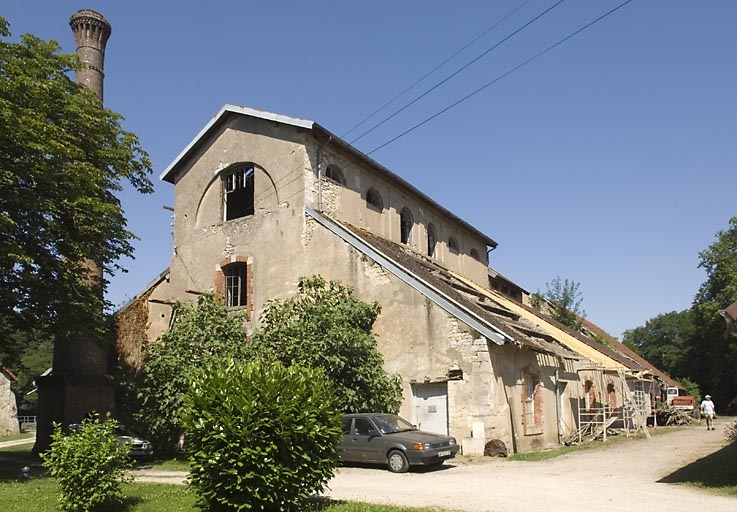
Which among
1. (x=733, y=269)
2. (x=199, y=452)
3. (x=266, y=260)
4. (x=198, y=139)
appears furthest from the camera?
(x=733, y=269)

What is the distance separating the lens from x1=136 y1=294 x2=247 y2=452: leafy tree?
1833 cm

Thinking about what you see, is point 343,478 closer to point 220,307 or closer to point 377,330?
point 377,330

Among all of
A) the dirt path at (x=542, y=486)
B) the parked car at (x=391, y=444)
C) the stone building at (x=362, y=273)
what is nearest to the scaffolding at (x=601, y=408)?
the stone building at (x=362, y=273)

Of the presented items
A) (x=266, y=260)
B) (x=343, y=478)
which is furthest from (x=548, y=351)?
(x=266, y=260)

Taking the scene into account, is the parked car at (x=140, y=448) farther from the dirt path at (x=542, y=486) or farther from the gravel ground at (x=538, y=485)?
the dirt path at (x=542, y=486)

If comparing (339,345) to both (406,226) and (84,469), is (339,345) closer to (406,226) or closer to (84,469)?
(84,469)

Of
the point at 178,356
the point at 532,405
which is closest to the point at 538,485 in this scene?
the point at 532,405

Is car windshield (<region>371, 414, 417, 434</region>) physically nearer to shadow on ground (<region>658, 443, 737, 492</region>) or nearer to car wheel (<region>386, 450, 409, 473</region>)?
car wheel (<region>386, 450, 409, 473</region>)

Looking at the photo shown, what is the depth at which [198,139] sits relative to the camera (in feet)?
79.4

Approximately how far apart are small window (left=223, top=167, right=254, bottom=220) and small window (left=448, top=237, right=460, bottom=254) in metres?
11.2

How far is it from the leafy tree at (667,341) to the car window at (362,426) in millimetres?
55425

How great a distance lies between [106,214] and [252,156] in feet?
19.5

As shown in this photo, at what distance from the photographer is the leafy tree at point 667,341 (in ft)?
212

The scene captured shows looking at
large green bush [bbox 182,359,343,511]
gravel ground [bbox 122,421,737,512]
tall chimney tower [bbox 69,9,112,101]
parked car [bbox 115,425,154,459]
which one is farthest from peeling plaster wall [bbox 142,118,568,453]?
large green bush [bbox 182,359,343,511]
